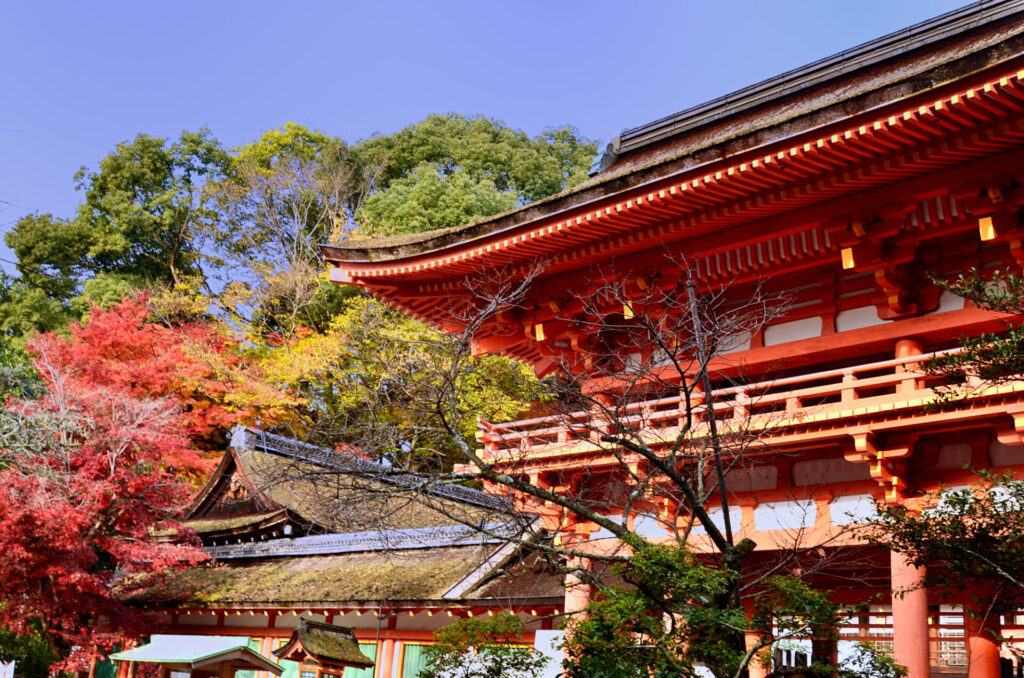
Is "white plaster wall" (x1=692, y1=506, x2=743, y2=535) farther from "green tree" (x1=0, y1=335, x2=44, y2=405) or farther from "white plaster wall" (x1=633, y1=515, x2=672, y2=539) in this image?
"green tree" (x1=0, y1=335, x2=44, y2=405)

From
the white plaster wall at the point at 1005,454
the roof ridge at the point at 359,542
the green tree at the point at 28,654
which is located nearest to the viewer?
the white plaster wall at the point at 1005,454

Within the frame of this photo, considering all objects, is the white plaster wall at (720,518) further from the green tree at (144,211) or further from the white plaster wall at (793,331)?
the green tree at (144,211)

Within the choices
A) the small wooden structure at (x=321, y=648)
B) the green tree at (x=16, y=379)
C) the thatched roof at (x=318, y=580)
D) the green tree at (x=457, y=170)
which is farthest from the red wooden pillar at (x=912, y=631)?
the green tree at (x=457, y=170)

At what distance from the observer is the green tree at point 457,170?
29.8 metres

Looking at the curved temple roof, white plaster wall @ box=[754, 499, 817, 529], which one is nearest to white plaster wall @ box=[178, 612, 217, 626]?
the curved temple roof

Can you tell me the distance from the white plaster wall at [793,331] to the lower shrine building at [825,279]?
28 mm

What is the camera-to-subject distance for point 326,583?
1501 cm

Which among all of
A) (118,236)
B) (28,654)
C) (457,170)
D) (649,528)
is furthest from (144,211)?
(649,528)

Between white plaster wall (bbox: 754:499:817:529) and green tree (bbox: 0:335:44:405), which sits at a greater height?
green tree (bbox: 0:335:44:405)

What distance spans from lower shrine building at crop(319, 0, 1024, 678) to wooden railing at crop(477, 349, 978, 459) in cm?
4

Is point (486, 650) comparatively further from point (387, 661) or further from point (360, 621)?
point (360, 621)

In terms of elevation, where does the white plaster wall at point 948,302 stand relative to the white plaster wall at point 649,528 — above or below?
above

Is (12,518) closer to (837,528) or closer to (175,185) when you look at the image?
(837,528)

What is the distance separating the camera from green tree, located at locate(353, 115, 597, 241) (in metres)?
29.8
